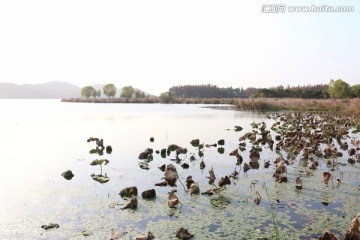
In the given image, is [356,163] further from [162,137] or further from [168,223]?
[162,137]

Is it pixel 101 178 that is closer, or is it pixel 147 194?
pixel 147 194

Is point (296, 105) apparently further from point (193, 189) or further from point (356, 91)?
point (193, 189)

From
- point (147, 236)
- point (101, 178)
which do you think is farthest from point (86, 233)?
point (101, 178)

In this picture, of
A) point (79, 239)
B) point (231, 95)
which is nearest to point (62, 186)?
point (79, 239)

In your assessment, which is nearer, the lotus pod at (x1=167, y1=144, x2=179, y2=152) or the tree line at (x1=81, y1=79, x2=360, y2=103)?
the lotus pod at (x1=167, y1=144, x2=179, y2=152)

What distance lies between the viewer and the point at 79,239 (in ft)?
18.7

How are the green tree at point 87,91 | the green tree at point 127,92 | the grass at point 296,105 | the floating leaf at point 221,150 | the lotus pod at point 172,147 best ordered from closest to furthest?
1. the lotus pod at point 172,147
2. the floating leaf at point 221,150
3. the grass at point 296,105
4. the green tree at point 127,92
5. the green tree at point 87,91

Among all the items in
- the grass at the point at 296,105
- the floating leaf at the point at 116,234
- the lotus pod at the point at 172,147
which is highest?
the grass at the point at 296,105

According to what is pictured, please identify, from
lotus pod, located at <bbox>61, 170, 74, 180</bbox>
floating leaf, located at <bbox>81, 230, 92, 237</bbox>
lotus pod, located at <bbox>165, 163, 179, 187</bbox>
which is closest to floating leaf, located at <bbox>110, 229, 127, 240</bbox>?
floating leaf, located at <bbox>81, 230, 92, 237</bbox>

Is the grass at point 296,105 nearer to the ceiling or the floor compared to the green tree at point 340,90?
nearer to the floor

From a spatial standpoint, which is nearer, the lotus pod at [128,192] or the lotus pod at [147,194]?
the lotus pod at [147,194]

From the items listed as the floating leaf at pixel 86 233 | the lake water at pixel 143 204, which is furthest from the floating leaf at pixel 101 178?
the floating leaf at pixel 86 233

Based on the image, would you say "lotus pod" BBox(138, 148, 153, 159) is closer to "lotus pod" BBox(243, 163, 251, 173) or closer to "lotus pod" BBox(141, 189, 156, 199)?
"lotus pod" BBox(243, 163, 251, 173)

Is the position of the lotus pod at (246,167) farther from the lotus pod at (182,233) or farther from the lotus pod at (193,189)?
the lotus pod at (182,233)
